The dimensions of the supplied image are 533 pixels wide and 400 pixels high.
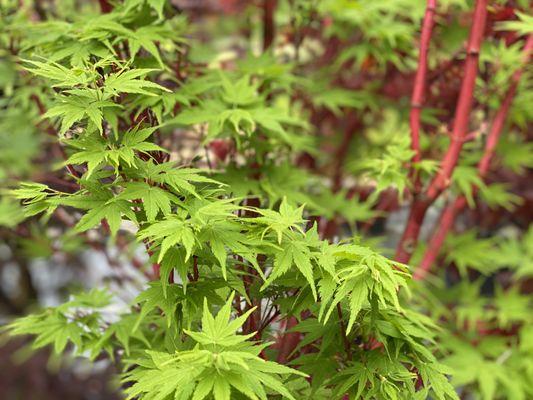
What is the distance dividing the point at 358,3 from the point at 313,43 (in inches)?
21.9

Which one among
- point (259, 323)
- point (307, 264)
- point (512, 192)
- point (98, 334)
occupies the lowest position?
point (512, 192)

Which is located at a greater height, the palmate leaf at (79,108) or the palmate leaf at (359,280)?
the palmate leaf at (79,108)

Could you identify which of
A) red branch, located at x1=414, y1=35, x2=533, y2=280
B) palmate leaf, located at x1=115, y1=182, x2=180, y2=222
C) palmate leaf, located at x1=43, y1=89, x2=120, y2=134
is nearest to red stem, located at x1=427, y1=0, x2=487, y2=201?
red branch, located at x1=414, y1=35, x2=533, y2=280

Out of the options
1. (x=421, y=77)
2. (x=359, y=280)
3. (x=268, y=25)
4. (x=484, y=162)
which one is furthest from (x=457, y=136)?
(x=359, y=280)

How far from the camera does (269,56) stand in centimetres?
243

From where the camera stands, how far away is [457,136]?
2.30 metres

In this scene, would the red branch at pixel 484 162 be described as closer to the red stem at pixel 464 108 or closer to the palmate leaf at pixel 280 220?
the red stem at pixel 464 108

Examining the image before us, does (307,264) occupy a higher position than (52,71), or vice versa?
(52,71)

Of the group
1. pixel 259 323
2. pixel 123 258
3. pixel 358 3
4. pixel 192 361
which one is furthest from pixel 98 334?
pixel 358 3

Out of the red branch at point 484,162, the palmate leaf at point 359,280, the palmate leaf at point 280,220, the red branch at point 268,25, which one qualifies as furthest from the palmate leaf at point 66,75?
the red branch at point 484,162

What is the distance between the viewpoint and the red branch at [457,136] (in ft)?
7.23

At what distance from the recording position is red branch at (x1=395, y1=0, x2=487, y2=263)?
2.20 meters

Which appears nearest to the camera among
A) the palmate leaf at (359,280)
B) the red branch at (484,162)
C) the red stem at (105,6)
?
the palmate leaf at (359,280)

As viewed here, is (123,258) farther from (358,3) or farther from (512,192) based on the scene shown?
(512,192)
